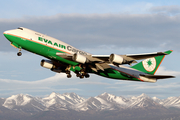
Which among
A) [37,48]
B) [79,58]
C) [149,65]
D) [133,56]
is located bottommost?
[79,58]

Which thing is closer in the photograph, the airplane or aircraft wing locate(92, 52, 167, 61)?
aircraft wing locate(92, 52, 167, 61)

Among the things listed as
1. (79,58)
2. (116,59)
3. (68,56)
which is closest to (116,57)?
(116,59)

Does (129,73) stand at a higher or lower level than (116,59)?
lower

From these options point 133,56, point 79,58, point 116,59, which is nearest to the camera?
point 116,59

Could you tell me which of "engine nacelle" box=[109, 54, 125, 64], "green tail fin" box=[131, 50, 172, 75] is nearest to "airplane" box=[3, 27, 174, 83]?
"engine nacelle" box=[109, 54, 125, 64]

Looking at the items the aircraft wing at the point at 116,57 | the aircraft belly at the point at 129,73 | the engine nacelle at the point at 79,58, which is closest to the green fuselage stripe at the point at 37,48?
the aircraft wing at the point at 116,57

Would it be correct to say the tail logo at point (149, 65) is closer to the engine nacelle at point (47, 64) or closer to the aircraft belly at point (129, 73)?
the aircraft belly at point (129, 73)

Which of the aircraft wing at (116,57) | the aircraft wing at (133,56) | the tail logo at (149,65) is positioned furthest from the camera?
the tail logo at (149,65)

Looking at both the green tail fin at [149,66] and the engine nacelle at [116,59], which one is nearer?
the engine nacelle at [116,59]

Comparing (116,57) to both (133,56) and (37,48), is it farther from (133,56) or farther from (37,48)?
(37,48)

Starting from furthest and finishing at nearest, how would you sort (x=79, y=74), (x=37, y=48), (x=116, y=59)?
(x=79, y=74), (x=37, y=48), (x=116, y=59)

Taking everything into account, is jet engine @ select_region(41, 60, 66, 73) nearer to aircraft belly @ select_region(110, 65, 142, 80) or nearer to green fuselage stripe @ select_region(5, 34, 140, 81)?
green fuselage stripe @ select_region(5, 34, 140, 81)

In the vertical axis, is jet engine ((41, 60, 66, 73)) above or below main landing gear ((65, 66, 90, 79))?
above

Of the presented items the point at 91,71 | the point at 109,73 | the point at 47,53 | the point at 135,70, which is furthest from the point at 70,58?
the point at 135,70
